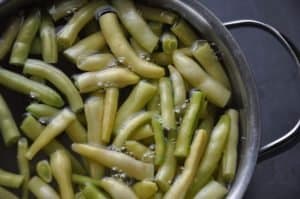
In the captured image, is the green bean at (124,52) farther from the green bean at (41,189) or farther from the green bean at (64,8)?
the green bean at (41,189)

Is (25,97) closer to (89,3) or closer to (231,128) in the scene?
(89,3)

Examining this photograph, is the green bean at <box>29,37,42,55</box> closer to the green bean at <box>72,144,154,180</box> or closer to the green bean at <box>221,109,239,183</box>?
the green bean at <box>72,144,154,180</box>

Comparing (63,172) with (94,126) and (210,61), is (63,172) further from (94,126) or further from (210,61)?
(210,61)

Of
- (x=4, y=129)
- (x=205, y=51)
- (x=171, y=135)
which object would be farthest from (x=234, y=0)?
(x=4, y=129)

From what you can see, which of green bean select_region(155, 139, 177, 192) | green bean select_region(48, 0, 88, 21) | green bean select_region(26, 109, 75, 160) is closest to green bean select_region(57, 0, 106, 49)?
green bean select_region(48, 0, 88, 21)

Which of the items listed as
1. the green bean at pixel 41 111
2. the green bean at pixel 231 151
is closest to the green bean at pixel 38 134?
the green bean at pixel 41 111

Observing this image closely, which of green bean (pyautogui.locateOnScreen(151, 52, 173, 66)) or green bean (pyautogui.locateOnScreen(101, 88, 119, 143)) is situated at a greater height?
green bean (pyautogui.locateOnScreen(151, 52, 173, 66))

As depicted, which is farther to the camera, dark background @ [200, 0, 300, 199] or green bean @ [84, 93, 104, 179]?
dark background @ [200, 0, 300, 199]
